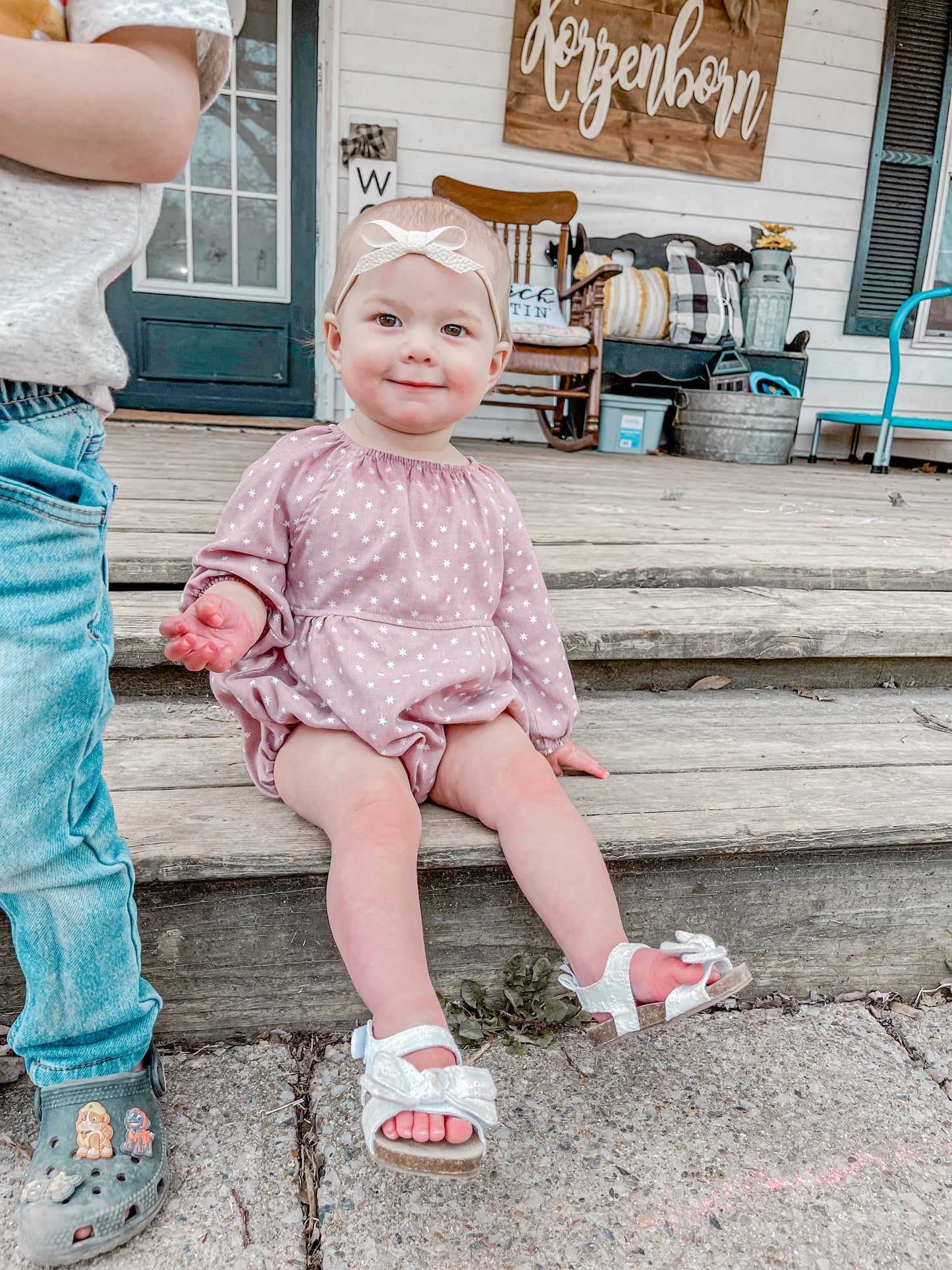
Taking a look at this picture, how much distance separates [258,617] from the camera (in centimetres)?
109

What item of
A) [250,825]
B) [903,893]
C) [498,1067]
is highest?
[250,825]

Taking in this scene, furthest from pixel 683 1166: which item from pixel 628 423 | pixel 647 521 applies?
pixel 628 423

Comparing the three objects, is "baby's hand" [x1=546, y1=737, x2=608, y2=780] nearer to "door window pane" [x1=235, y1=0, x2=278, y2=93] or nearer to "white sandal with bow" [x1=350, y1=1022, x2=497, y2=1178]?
"white sandal with bow" [x1=350, y1=1022, x2=497, y2=1178]

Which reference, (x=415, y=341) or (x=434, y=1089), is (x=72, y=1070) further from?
(x=415, y=341)

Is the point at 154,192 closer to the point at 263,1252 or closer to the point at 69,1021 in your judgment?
the point at 69,1021

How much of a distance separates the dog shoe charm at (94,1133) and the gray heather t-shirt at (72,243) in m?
0.66

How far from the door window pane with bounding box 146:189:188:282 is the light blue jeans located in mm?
4118

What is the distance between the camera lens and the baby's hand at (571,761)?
4.19 ft

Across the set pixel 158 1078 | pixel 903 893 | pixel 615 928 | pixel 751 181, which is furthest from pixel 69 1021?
pixel 751 181

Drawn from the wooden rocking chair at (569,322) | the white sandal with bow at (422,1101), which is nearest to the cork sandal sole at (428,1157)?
the white sandal with bow at (422,1101)

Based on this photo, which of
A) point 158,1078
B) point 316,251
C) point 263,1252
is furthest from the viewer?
point 316,251

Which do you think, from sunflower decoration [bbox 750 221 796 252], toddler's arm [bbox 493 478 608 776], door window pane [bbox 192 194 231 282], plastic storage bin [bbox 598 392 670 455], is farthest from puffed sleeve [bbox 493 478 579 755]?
sunflower decoration [bbox 750 221 796 252]

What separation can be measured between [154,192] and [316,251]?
160 inches

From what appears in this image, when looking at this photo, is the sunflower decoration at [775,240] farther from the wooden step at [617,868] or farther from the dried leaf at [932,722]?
the wooden step at [617,868]
